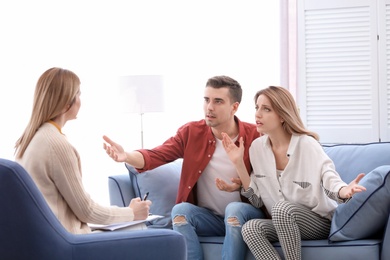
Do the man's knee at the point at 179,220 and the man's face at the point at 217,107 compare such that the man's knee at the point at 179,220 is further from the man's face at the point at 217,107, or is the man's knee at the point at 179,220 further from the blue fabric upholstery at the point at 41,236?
the blue fabric upholstery at the point at 41,236

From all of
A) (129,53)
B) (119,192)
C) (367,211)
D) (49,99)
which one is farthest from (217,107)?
(129,53)

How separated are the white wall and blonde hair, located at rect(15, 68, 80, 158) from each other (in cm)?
269

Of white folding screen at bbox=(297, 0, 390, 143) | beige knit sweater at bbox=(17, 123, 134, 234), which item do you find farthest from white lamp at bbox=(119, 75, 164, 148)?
beige knit sweater at bbox=(17, 123, 134, 234)

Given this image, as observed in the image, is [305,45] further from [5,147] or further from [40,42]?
[5,147]

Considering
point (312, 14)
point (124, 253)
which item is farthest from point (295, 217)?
point (312, 14)

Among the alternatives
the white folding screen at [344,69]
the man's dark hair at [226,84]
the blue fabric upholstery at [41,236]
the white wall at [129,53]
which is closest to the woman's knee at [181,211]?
the man's dark hair at [226,84]

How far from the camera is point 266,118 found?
3.54 m

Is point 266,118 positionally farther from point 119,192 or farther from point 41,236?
point 41,236

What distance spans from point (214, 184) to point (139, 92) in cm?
94

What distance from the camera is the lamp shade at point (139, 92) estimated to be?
432 centimetres

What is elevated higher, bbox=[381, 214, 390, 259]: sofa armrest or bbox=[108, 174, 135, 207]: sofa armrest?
bbox=[108, 174, 135, 207]: sofa armrest

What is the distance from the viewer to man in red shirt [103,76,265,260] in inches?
139

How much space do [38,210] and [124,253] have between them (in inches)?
13.3

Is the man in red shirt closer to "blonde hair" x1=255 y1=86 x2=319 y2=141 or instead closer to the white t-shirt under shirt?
the white t-shirt under shirt
